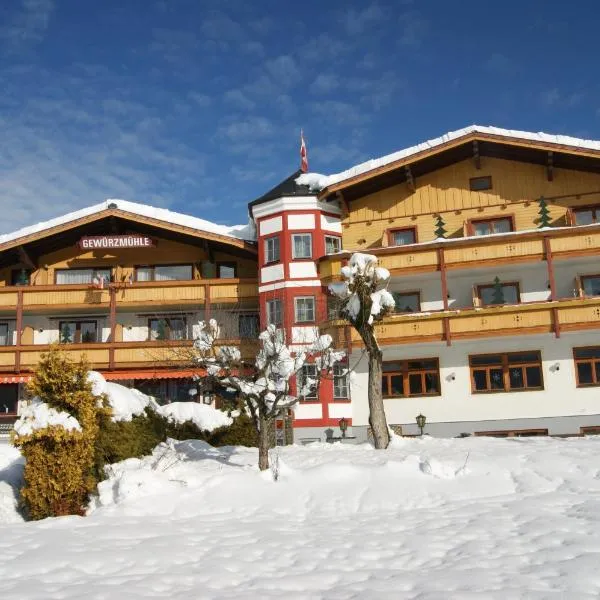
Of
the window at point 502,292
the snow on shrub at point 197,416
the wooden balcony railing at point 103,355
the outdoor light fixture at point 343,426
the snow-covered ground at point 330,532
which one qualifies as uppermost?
the window at point 502,292

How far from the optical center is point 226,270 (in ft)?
99.7

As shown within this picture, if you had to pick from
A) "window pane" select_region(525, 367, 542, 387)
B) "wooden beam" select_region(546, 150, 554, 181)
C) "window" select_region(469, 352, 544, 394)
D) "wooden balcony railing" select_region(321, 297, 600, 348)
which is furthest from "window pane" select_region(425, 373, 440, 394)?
"wooden beam" select_region(546, 150, 554, 181)

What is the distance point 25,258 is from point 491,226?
20.5 metres

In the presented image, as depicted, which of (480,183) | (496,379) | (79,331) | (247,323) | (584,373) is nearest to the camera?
(584,373)

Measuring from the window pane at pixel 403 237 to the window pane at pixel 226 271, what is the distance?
7.64 m

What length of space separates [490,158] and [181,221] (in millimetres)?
13490

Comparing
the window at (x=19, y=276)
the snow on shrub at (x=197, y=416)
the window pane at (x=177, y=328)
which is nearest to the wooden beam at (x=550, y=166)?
the snow on shrub at (x=197, y=416)

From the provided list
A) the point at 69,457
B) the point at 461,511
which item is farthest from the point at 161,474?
the point at 461,511

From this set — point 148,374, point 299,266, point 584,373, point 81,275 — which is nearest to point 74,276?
point 81,275

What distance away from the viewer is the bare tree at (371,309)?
18578mm

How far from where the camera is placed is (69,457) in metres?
13.5

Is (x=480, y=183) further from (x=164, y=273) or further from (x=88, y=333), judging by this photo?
(x=88, y=333)

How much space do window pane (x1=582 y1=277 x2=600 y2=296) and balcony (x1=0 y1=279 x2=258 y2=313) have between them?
1301 centimetres

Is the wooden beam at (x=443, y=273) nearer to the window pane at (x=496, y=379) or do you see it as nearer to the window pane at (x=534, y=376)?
the window pane at (x=496, y=379)
